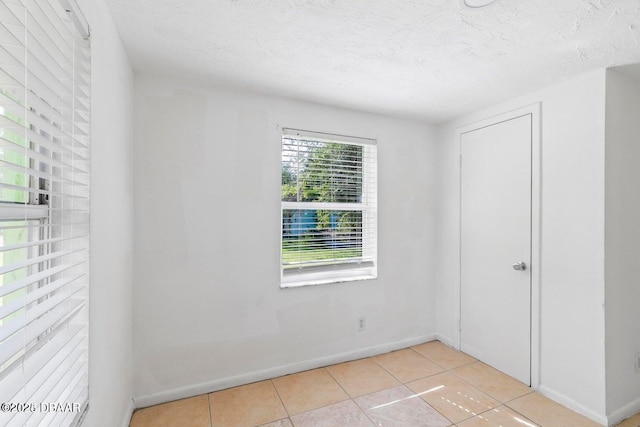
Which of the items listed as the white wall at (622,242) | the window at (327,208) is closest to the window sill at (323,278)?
the window at (327,208)

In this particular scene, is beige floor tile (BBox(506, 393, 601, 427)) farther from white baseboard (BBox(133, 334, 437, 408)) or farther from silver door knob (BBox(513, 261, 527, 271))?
white baseboard (BBox(133, 334, 437, 408))

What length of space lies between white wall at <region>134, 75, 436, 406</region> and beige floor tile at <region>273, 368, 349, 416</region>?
0.11 meters

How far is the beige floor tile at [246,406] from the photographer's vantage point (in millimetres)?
2006

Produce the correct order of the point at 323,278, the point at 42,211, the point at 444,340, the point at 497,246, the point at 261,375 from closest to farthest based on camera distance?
1. the point at 42,211
2. the point at 261,375
3. the point at 497,246
4. the point at 323,278
5. the point at 444,340

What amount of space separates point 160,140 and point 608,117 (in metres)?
3.03

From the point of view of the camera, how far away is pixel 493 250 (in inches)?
106

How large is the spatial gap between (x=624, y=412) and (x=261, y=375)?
2541 millimetres

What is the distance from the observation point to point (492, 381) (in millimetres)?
2480

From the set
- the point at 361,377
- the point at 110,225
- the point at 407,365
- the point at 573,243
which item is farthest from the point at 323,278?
the point at 573,243

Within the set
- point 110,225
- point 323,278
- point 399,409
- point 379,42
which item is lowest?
point 399,409

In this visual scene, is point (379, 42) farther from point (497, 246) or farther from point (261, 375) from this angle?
point (261, 375)

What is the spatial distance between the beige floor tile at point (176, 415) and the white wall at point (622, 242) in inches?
106

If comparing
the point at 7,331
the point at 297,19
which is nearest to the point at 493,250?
the point at 297,19

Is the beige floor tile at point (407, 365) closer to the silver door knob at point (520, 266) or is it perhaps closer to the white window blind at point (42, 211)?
the silver door knob at point (520, 266)
